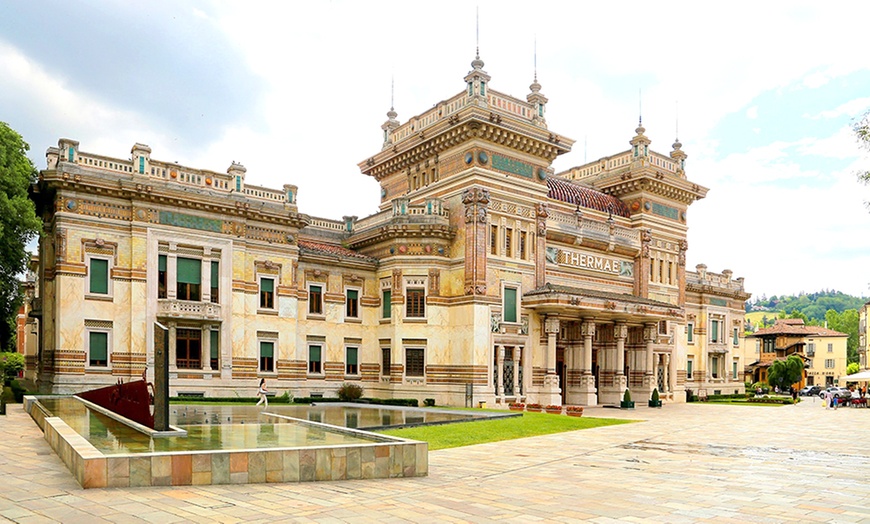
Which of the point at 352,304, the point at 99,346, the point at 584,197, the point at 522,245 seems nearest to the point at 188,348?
the point at 99,346

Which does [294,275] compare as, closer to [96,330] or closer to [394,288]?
[394,288]

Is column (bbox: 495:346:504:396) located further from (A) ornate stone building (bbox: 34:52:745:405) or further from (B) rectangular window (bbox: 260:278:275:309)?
(B) rectangular window (bbox: 260:278:275:309)

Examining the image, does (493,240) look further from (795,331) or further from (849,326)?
(849,326)

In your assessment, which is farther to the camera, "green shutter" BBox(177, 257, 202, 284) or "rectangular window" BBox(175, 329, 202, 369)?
"green shutter" BBox(177, 257, 202, 284)

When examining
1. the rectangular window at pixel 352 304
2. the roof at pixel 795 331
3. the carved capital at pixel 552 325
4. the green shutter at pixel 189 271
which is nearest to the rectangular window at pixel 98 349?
the green shutter at pixel 189 271

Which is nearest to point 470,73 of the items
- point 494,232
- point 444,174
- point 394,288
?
point 444,174

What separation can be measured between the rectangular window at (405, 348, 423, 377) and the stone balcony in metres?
11.5

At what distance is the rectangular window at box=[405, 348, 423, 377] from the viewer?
4022 centimetres

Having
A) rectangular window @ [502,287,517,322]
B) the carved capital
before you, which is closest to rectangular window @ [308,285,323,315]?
rectangular window @ [502,287,517,322]

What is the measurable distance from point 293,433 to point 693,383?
50.0 m

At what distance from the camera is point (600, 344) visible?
158 feet

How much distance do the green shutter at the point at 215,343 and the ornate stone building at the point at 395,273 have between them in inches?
3.6

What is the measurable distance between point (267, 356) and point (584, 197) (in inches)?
1008

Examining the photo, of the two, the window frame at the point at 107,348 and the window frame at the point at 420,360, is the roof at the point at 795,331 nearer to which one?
the window frame at the point at 420,360
